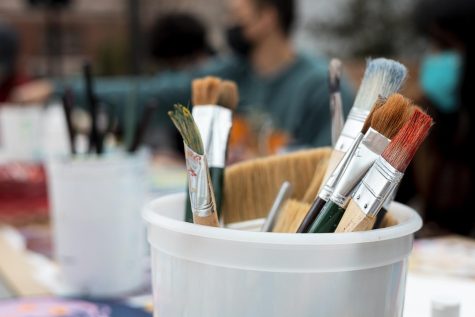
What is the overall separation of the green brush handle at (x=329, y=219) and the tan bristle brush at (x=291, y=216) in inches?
1.2

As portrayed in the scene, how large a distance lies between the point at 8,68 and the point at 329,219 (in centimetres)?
192

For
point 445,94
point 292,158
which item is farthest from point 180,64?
point 292,158

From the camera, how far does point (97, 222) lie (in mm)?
502

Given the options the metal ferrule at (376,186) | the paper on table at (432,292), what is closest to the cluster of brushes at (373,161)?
the metal ferrule at (376,186)

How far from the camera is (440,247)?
2.09 ft

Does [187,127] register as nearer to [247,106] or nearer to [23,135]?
Result: [23,135]

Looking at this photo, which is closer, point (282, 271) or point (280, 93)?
point (282, 271)

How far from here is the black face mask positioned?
4.49 feet

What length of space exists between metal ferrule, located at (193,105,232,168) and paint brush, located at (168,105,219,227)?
0.15 feet

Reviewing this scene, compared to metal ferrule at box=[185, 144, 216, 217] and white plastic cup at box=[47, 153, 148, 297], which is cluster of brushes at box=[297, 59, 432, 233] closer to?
metal ferrule at box=[185, 144, 216, 217]

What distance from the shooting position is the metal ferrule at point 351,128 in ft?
0.95

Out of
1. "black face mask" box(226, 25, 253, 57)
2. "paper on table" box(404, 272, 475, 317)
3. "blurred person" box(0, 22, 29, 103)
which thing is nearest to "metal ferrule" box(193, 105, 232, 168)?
"paper on table" box(404, 272, 475, 317)

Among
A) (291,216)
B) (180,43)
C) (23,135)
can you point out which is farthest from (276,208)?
(180,43)

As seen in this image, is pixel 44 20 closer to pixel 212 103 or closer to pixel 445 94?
pixel 445 94
